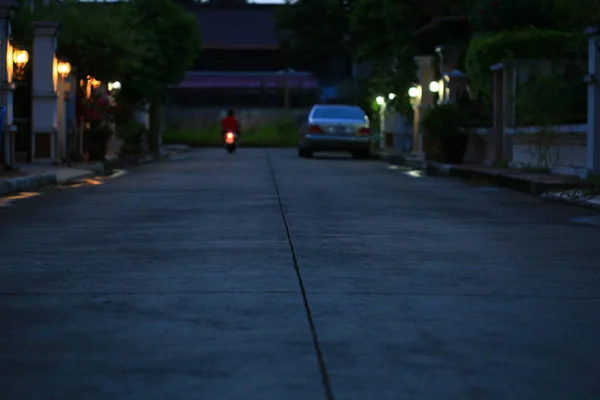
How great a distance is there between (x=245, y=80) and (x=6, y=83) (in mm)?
55108

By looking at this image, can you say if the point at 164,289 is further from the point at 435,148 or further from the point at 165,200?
the point at 435,148

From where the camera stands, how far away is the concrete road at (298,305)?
604 centimetres

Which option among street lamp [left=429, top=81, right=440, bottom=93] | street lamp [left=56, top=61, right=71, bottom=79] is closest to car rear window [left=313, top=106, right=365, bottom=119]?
street lamp [left=429, top=81, right=440, bottom=93]

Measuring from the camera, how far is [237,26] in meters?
87.9

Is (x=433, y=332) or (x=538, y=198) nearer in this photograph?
(x=433, y=332)

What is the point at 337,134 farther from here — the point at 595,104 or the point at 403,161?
the point at 595,104

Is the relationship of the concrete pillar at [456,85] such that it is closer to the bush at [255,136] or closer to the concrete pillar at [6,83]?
the concrete pillar at [6,83]

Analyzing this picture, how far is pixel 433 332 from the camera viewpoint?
7320 millimetres

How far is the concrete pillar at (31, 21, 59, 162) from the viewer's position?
105 ft

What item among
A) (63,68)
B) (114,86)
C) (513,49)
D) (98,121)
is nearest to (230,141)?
(114,86)

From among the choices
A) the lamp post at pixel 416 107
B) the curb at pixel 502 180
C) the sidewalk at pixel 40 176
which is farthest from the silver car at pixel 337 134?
the sidewalk at pixel 40 176

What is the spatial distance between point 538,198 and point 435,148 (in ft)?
55.6

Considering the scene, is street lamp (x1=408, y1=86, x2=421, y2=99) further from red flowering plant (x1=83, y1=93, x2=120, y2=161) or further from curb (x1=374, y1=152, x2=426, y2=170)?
red flowering plant (x1=83, y1=93, x2=120, y2=161)

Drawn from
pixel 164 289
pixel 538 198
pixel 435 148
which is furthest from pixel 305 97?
pixel 164 289
